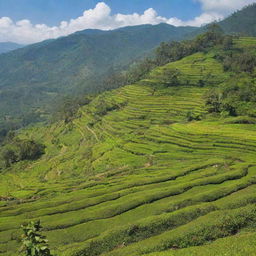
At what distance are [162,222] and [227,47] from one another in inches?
5503

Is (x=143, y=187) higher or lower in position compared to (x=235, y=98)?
lower

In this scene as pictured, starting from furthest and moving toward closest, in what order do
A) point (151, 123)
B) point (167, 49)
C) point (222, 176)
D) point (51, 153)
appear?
1. point (167, 49)
2. point (51, 153)
3. point (151, 123)
4. point (222, 176)

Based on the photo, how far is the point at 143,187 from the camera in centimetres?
5062

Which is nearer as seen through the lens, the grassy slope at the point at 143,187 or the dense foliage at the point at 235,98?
the grassy slope at the point at 143,187

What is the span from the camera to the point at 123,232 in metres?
34.2

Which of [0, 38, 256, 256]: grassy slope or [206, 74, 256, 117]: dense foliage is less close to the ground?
[206, 74, 256, 117]: dense foliage

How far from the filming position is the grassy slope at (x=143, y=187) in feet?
106

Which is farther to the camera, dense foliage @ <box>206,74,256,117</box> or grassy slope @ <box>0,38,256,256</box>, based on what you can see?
dense foliage @ <box>206,74,256,117</box>

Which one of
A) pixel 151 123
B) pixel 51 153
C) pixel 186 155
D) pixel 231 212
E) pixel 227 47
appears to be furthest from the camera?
pixel 227 47

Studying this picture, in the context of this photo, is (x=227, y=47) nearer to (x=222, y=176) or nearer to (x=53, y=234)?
(x=222, y=176)

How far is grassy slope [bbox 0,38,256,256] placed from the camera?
32.4 m

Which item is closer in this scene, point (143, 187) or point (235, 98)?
point (143, 187)

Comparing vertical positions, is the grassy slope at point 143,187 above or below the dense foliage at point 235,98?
below

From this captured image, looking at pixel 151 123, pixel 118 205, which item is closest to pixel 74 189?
pixel 118 205
